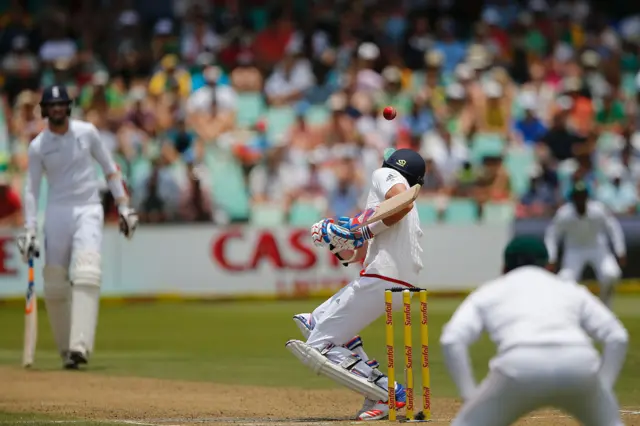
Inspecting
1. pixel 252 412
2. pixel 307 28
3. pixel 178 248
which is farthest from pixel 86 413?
pixel 307 28

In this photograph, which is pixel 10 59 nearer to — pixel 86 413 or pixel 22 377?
pixel 22 377

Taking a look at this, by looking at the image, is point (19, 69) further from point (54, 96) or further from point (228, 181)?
point (54, 96)

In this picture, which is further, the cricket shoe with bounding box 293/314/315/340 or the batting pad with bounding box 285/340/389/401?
the cricket shoe with bounding box 293/314/315/340

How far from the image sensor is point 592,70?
885 inches

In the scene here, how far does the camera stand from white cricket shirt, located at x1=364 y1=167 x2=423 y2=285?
8.30 metres

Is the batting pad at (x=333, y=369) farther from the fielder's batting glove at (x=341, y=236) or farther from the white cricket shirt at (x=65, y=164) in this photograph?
the white cricket shirt at (x=65, y=164)

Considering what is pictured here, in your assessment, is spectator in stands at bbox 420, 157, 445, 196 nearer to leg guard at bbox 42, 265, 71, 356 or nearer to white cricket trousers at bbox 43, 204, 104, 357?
white cricket trousers at bbox 43, 204, 104, 357

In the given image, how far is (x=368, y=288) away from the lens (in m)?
8.27

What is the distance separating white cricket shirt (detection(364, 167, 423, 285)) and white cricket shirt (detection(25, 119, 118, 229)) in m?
4.07

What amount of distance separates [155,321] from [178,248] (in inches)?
99.5

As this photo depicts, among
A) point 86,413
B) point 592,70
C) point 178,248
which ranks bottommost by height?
point 86,413

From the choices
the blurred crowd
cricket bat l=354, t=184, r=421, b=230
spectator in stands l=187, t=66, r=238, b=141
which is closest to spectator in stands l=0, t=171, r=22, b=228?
the blurred crowd

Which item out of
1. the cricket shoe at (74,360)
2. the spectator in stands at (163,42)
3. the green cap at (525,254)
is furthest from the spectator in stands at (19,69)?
the green cap at (525,254)

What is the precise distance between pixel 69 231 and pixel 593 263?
7758 mm
